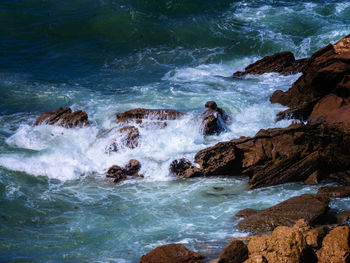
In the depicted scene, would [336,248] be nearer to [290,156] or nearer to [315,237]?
[315,237]

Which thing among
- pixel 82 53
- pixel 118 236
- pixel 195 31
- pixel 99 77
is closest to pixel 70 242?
pixel 118 236

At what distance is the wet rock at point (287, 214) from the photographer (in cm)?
616

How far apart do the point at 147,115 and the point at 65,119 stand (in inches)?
76.4

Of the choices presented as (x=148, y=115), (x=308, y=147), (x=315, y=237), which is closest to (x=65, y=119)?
(x=148, y=115)

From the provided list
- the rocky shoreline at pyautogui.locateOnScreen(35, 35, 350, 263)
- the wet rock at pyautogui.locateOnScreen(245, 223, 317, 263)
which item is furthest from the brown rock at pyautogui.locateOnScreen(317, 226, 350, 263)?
the wet rock at pyautogui.locateOnScreen(245, 223, 317, 263)

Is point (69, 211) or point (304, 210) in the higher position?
point (304, 210)

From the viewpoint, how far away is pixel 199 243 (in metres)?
6.09

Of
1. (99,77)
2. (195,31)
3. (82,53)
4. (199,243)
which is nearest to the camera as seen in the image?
(199,243)

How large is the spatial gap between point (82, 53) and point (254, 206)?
37.2 feet

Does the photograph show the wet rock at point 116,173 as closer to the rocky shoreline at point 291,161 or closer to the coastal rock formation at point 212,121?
the rocky shoreline at point 291,161

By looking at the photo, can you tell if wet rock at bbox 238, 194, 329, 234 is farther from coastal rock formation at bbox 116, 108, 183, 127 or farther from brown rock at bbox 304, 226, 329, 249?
coastal rock formation at bbox 116, 108, 183, 127

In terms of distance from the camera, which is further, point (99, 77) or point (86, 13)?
point (86, 13)

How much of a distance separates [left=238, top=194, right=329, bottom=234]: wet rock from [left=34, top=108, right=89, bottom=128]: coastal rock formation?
5.51 m

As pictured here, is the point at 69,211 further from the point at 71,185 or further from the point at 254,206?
the point at 254,206
